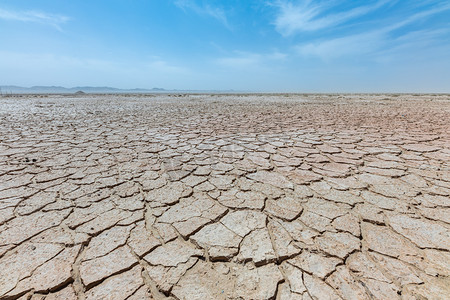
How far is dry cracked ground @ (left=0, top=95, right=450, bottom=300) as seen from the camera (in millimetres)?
1065

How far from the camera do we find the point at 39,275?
112 centimetres

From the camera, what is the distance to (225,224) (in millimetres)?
1528

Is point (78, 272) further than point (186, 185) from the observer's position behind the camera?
No

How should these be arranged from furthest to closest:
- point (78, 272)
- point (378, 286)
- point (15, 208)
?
point (15, 208) < point (78, 272) < point (378, 286)

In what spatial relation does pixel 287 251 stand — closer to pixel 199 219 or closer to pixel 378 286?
pixel 378 286

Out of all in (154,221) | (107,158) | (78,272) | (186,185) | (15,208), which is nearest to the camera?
(78,272)

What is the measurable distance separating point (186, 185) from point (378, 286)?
1.61 meters

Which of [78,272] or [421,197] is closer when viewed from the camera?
[78,272]

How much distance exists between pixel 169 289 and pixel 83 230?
84 cm

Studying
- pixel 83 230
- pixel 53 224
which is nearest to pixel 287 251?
pixel 83 230

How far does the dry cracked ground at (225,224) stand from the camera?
1065mm

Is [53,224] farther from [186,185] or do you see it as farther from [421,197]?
[421,197]

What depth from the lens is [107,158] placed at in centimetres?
281

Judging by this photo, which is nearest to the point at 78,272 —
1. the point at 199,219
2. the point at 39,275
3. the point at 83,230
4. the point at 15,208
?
the point at 39,275
